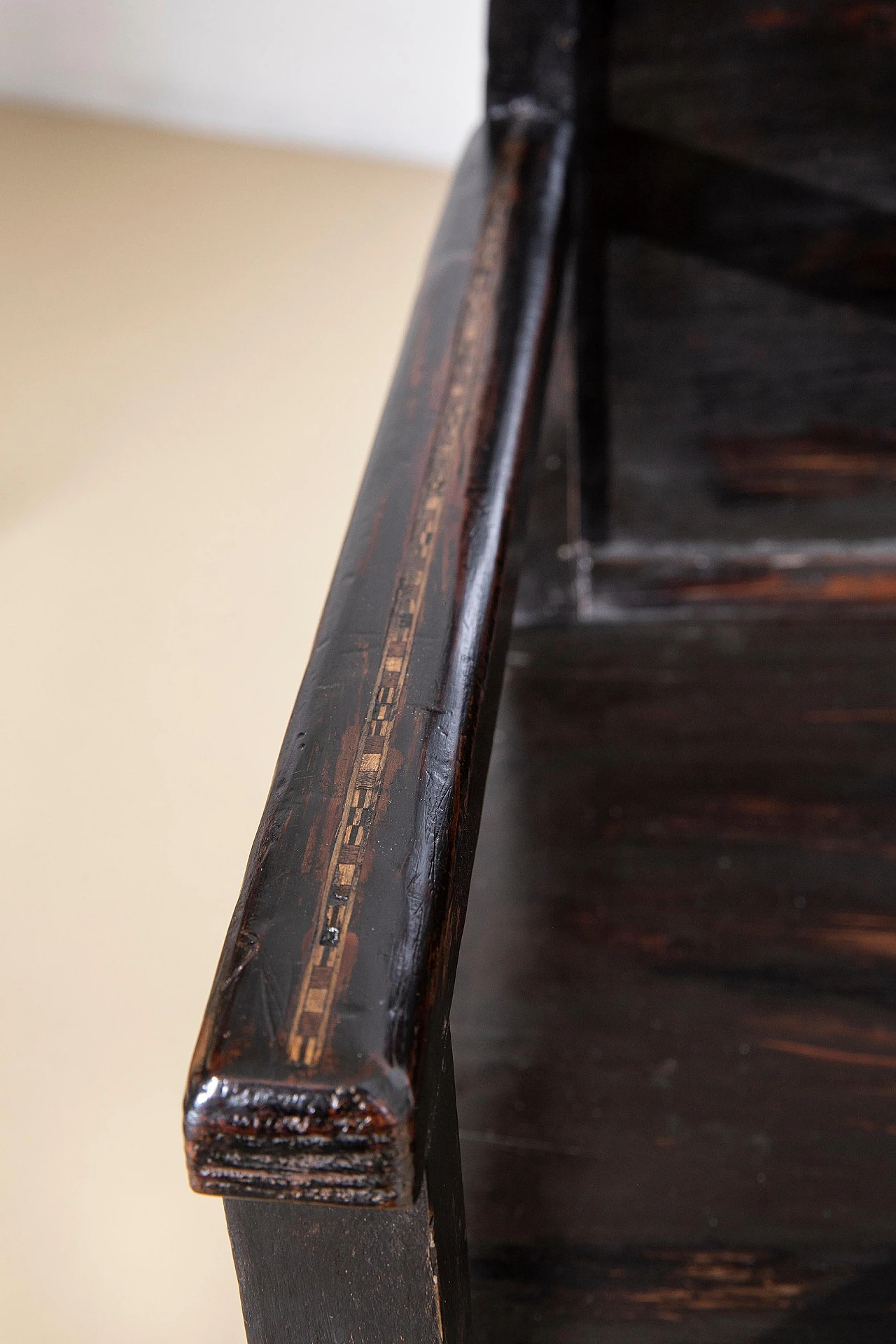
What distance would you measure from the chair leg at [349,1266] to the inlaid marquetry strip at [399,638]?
0.07m

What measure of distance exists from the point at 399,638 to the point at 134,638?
11cm

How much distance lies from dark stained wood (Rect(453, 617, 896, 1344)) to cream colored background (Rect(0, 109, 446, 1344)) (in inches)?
13.7

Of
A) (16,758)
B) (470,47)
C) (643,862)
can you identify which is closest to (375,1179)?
(16,758)

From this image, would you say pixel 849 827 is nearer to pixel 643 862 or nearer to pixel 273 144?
pixel 643 862

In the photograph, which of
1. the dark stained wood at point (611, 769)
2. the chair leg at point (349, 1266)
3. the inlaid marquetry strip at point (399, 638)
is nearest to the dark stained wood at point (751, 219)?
the dark stained wood at point (611, 769)

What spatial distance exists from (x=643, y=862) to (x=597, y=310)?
0.52 meters

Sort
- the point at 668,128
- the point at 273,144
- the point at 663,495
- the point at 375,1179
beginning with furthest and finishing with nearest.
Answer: the point at 663,495, the point at 668,128, the point at 273,144, the point at 375,1179

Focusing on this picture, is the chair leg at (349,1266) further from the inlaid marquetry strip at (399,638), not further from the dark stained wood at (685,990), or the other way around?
the dark stained wood at (685,990)


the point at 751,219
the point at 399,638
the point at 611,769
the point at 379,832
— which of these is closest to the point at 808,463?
the point at 751,219

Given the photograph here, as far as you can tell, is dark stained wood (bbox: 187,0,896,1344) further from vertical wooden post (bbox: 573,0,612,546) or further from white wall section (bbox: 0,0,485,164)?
white wall section (bbox: 0,0,485,164)

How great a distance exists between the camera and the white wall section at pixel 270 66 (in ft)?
2.63

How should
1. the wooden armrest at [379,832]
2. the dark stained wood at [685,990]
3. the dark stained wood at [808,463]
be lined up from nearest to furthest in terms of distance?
the wooden armrest at [379,832] → the dark stained wood at [685,990] → the dark stained wood at [808,463]

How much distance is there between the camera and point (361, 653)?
489mm

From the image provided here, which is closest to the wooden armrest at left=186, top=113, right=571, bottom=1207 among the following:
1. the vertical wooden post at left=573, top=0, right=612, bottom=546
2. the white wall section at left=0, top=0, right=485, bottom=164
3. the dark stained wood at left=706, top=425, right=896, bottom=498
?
the white wall section at left=0, top=0, right=485, bottom=164
